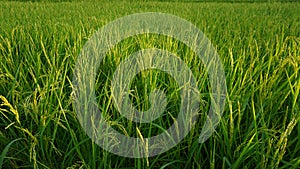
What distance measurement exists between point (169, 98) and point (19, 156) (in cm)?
50

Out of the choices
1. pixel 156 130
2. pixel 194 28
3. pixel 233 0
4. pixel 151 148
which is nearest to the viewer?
pixel 151 148

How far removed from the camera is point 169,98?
102 centimetres

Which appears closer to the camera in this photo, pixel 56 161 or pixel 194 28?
pixel 56 161

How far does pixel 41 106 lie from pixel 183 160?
0.44m

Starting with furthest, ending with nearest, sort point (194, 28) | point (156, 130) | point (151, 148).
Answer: point (194, 28)
point (156, 130)
point (151, 148)

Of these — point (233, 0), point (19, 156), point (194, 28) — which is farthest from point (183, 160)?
point (233, 0)

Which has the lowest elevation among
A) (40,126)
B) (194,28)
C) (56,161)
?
(56,161)

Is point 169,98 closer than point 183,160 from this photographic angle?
No

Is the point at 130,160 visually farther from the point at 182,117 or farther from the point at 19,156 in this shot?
the point at 19,156

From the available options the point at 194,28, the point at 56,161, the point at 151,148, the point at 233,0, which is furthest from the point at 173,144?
the point at 233,0

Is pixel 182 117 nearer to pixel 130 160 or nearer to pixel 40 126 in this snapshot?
pixel 130 160

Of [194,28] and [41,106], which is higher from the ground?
[194,28]

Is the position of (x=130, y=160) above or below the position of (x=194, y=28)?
below

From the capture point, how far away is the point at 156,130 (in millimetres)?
922
